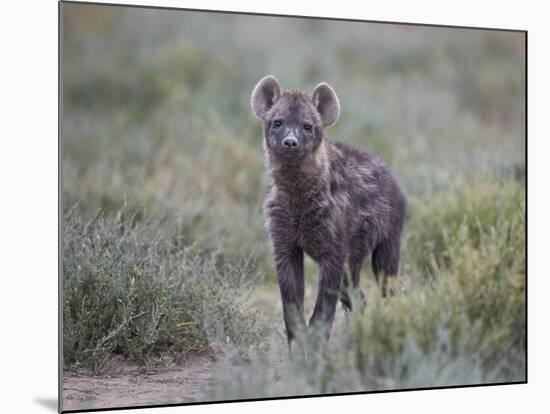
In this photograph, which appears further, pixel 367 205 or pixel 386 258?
pixel 386 258

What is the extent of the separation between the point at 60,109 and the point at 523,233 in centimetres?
307

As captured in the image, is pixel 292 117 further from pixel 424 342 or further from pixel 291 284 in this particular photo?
pixel 424 342

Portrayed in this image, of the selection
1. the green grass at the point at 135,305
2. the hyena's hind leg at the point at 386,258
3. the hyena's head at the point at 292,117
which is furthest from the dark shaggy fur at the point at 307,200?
the green grass at the point at 135,305

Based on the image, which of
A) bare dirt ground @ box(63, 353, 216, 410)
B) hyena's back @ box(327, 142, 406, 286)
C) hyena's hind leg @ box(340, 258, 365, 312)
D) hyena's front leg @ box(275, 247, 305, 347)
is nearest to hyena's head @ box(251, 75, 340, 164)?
hyena's back @ box(327, 142, 406, 286)

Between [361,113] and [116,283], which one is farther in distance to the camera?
[361,113]

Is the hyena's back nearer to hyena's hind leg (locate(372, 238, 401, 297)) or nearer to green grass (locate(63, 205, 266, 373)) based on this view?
hyena's hind leg (locate(372, 238, 401, 297))

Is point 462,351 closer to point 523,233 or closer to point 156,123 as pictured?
point 523,233

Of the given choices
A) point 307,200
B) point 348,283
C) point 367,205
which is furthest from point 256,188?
point 307,200

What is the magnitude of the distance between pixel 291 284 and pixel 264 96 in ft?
3.60

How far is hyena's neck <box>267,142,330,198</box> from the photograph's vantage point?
5.82m

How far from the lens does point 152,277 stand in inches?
236

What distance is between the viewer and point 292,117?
5738 millimetres

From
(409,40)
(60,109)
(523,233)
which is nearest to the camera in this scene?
(60,109)

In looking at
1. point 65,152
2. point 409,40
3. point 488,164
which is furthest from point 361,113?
point 65,152
